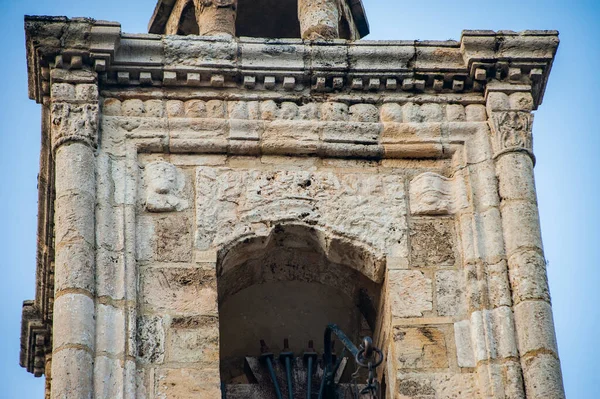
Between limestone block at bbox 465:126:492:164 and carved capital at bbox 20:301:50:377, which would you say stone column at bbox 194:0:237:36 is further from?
carved capital at bbox 20:301:50:377

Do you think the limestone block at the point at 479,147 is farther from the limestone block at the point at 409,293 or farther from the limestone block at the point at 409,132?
the limestone block at the point at 409,293

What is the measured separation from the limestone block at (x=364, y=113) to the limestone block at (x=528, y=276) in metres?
1.54

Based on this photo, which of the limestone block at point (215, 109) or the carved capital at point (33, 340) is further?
the carved capital at point (33, 340)

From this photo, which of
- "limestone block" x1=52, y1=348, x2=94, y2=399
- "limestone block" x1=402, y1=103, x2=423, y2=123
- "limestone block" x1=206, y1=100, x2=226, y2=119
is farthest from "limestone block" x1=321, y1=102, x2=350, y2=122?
"limestone block" x1=52, y1=348, x2=94, y2=399

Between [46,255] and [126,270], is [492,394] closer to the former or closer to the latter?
[126,270]

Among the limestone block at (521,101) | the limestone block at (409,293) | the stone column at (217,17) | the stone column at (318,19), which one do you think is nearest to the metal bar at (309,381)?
the limestone block at (409,293)

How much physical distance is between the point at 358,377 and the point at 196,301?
5.59 feet

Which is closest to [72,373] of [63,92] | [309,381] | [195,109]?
[309,381]

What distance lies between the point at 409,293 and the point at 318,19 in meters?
2.98

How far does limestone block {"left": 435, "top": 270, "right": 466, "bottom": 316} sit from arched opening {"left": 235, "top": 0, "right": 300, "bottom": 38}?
436cm

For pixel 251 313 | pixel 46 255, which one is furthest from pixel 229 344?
pixel 46 255

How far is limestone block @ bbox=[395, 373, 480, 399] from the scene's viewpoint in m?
13.2

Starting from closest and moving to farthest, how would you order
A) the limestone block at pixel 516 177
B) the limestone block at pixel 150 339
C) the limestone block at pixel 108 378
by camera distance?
the limestone block at pixel 108 378 < the limestone block at pixel 150 339 < the limestone block at pixel 516 177

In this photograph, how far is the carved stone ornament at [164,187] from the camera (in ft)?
46.0
